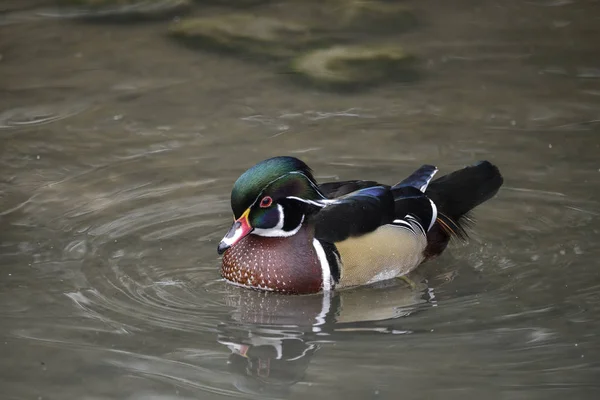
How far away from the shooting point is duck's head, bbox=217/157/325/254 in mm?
6074

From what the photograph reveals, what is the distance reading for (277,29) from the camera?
33.7ft

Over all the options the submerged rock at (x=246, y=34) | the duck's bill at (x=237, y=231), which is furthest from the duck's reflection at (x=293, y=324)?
the submerged rock at (x=246, y=34)

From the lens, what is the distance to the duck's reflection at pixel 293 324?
5277 millimetres

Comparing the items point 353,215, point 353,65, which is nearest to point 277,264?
point 353,215

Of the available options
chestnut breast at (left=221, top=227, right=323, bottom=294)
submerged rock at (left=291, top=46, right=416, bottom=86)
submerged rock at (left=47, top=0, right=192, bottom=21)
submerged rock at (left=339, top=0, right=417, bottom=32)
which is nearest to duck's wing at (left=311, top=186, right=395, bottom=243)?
chestnut breast at (left=221, top=227, right=323, bottom=294)

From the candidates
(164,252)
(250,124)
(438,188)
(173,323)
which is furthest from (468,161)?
(173,323)

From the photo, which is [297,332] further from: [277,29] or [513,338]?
[277,29]

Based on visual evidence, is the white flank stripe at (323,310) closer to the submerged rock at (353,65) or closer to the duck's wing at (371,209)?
the duck's wing at (371,209)

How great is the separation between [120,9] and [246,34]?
1.46m

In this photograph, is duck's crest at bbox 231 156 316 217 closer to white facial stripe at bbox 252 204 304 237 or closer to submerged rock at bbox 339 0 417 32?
white facial stripe at bbox 252 204 304 237

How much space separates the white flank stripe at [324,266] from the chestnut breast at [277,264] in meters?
0.02

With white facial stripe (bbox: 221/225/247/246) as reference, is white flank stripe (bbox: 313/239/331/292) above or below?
below

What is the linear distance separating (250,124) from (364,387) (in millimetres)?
3715

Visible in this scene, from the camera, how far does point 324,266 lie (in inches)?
243
